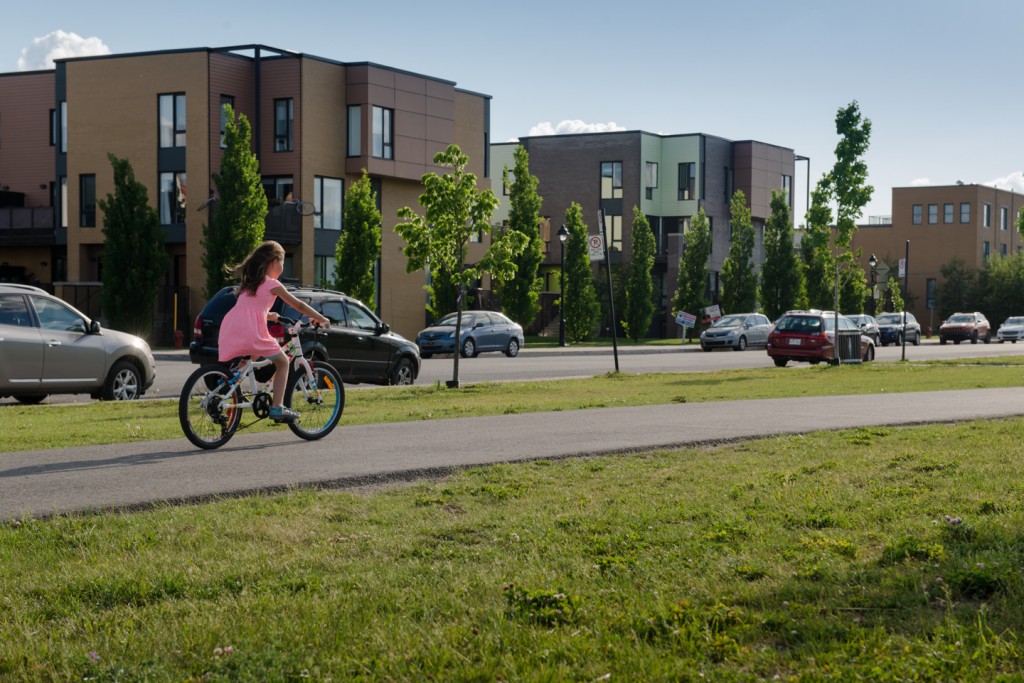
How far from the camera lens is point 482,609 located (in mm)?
5004

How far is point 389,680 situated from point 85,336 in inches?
554

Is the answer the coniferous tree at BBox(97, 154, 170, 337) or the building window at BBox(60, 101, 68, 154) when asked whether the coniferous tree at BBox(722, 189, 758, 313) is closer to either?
the coniferous tree at BBox(97, 154, 170, 337)

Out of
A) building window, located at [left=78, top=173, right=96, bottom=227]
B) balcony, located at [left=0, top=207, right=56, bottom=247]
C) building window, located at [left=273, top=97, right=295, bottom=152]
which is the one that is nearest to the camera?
building window, located at [left=273, top=97, right=295, bottom=152]

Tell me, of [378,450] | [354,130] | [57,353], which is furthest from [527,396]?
[354,130]

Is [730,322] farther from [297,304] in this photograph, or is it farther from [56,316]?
[297,304]

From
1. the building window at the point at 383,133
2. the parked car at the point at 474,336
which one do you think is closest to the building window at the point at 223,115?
the building window at the point at 383,133

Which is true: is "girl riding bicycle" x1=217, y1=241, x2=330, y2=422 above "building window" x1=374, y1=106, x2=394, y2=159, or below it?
below

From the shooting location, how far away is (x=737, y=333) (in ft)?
162

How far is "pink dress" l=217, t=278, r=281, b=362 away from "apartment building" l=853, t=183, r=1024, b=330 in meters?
98.6

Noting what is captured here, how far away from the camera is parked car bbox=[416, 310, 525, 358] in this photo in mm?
37688

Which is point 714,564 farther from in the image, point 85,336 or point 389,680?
point 85,336

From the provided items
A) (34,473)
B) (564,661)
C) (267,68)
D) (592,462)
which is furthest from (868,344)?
(564,661)

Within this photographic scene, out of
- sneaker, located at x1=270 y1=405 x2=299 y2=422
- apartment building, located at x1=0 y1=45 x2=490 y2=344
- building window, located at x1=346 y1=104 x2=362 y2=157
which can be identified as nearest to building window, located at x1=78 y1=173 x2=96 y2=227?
apartment building, located at x1=0 y1=45 x2=490 y2=344

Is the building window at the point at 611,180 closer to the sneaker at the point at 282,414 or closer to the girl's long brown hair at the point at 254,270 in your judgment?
the sneaker at the point at 282,414
